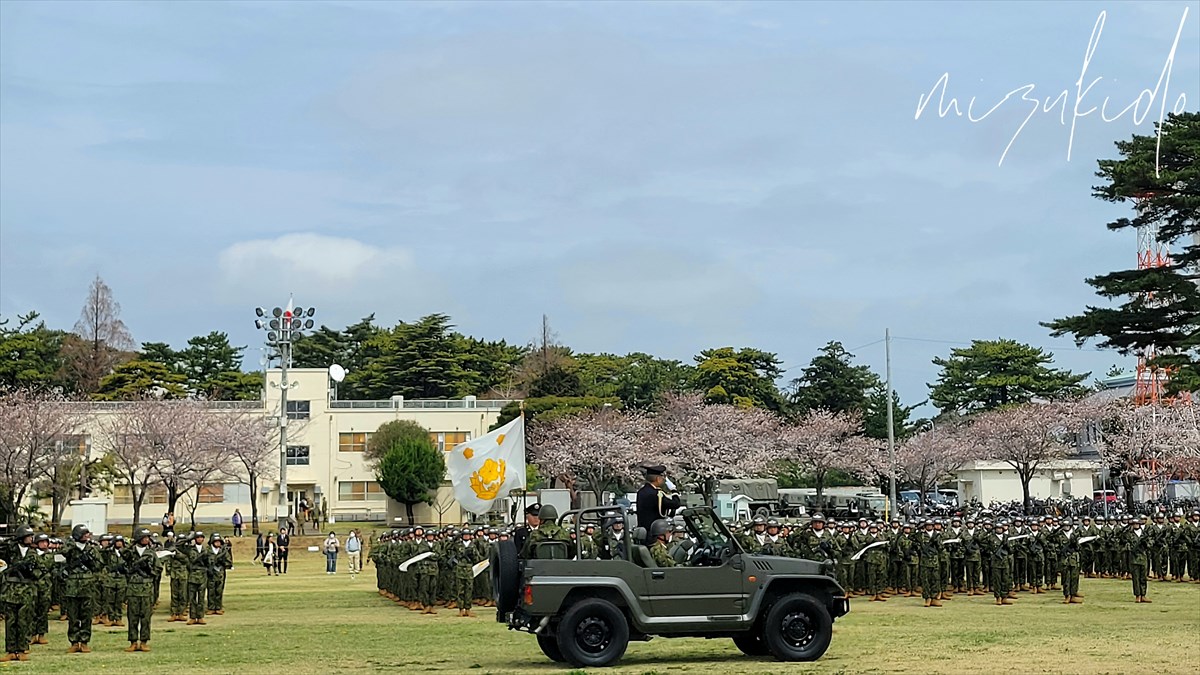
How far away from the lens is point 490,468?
30391 mm

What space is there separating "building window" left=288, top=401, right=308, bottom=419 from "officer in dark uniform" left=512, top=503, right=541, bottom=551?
61083 millimetres

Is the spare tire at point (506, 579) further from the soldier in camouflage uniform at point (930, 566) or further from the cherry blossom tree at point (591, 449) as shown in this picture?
the cherry blossom tree at point (591, 449)

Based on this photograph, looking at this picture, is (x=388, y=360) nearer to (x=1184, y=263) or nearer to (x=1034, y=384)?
(x=1034, y=384)

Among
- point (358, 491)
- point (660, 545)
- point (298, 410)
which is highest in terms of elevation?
point (298, 410)

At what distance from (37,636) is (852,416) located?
216 feet

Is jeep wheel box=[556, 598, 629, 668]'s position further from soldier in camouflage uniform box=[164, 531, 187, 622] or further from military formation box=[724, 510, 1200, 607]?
soldier in camouflage uniform box=[164, 531, 187, 622]

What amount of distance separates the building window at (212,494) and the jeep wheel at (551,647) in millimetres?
62334

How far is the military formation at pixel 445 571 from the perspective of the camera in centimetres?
2569

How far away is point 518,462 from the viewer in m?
29.9

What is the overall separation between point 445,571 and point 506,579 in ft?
38.4

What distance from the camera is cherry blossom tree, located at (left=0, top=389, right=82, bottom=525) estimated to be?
57594 mm

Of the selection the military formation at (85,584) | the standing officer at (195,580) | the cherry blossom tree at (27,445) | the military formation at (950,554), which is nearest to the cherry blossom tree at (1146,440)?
the military formation at (950,554)

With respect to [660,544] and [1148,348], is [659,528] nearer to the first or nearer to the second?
[660,544]

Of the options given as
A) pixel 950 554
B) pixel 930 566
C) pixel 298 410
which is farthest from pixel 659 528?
pixel 298 410
